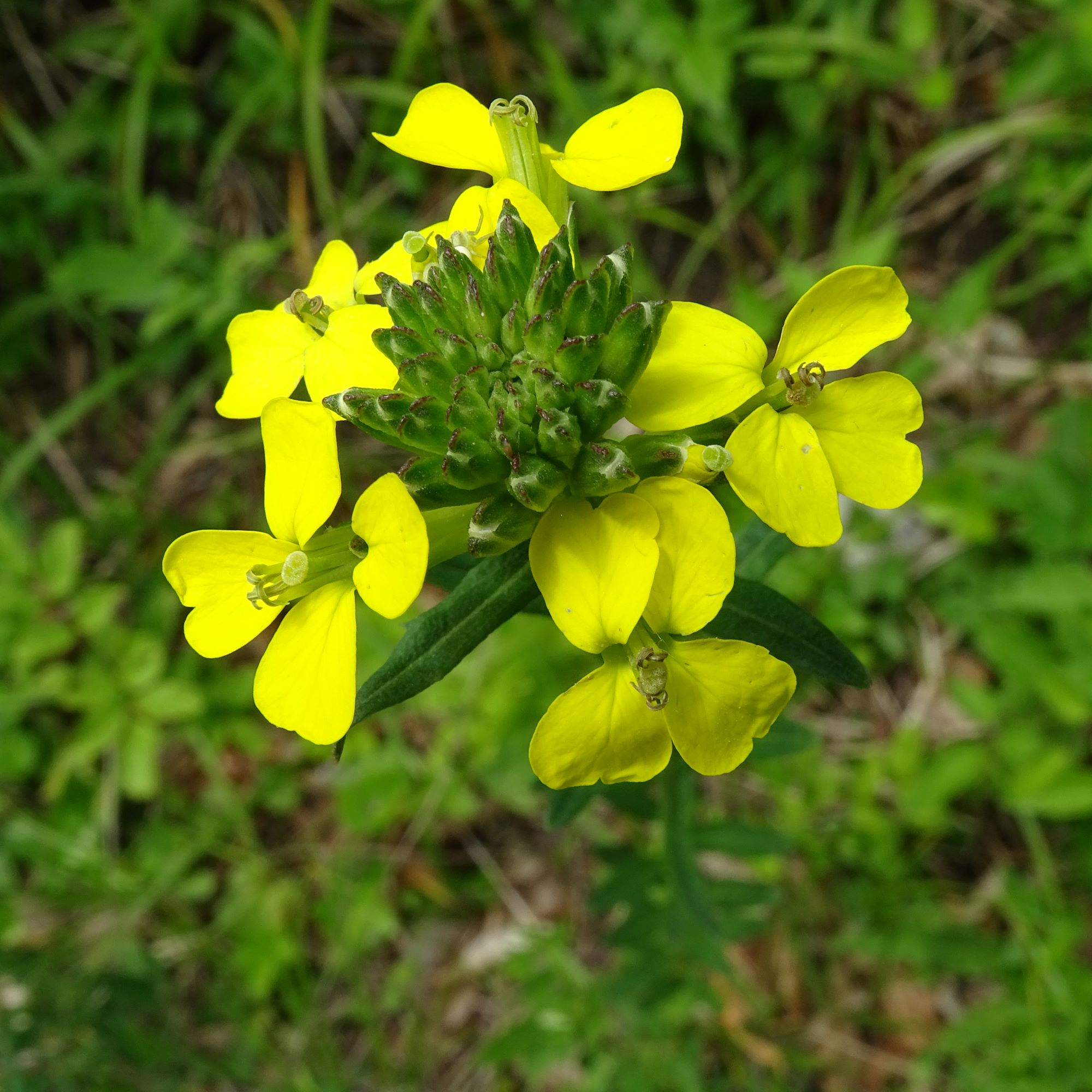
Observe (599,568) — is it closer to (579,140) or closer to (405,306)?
(405,306)

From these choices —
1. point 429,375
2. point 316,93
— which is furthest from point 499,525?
point 316,93

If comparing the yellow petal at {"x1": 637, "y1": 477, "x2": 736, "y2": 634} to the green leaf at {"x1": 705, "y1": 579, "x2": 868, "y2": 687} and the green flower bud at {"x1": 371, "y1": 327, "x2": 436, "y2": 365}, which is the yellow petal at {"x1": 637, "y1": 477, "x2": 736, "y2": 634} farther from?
the green flower bud at {"x1": 371, "y1": 327, "x2": 436, "y2": 365}

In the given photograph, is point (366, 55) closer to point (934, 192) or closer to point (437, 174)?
point (437, 174)

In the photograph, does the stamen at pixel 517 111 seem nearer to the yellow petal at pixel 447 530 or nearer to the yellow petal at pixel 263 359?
the yellow petal at pixel 263 359

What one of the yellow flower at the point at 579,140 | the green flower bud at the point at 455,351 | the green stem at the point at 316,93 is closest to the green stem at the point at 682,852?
the green flower bud at the point at 455,351

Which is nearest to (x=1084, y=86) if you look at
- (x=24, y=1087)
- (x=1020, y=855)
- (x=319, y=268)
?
(x=1020, y=855)
